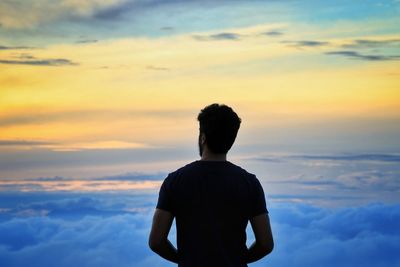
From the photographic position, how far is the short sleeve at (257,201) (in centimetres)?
719

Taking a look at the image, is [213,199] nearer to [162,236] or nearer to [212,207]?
[212,207]

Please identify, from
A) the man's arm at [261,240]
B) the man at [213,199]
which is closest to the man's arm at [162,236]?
the man at [213,199]

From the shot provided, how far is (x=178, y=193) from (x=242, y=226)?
0.61 m

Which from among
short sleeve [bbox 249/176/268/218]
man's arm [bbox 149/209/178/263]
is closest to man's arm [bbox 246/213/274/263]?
short sleeve [bbox 249/176/268/218]

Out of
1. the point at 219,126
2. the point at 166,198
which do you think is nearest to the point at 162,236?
the point at 166,198

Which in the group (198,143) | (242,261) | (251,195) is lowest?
(242,261)

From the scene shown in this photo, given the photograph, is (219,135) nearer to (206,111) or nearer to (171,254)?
(206,111)

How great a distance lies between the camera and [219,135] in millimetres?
7066

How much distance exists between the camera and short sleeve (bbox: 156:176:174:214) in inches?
283

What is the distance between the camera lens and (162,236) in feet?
23.9

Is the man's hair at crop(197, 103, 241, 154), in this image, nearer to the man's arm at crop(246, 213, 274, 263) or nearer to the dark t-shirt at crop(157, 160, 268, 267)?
the dark t-shirt at crop(157, 160, 268, 267)

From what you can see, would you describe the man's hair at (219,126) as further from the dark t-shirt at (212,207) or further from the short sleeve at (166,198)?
the short sleeve at (166,198)

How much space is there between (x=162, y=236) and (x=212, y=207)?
0.52 metres

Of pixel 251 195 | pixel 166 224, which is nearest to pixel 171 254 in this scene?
pixel 166 224
